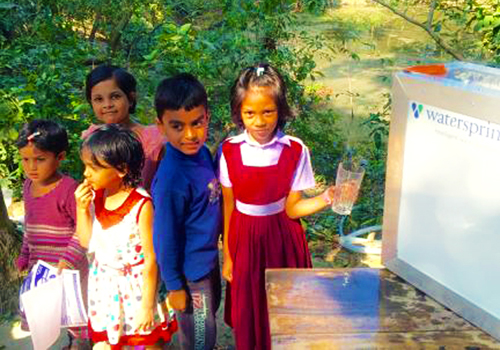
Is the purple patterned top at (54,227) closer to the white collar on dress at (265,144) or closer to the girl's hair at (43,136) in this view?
the girl's hair at (43,136)

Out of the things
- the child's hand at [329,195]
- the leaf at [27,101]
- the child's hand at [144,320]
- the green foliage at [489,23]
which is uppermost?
the green foliage at [489,23]

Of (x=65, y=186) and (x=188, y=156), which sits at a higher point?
(x=188, y=156)

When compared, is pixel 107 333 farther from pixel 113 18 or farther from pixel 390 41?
pixel 390 41

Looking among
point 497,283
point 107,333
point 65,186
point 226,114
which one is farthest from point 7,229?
point 497,283

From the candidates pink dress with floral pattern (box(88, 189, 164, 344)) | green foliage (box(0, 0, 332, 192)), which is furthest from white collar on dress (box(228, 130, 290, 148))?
green foliage (box(0, 0, 332, 192))

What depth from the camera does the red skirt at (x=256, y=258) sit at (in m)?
2.17

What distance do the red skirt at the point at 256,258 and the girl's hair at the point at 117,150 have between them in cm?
45

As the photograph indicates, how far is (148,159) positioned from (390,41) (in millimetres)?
8471

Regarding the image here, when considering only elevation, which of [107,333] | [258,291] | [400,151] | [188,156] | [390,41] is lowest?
[107,333]

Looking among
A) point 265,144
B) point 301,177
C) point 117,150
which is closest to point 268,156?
point 265,144

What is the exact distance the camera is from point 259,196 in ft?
6.98

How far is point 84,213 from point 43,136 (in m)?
0.40

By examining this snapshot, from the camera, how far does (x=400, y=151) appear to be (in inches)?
57.9

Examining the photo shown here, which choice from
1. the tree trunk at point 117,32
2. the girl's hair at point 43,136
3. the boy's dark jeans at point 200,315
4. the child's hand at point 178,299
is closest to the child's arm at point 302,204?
the boy's dark jeans at point 200,315
